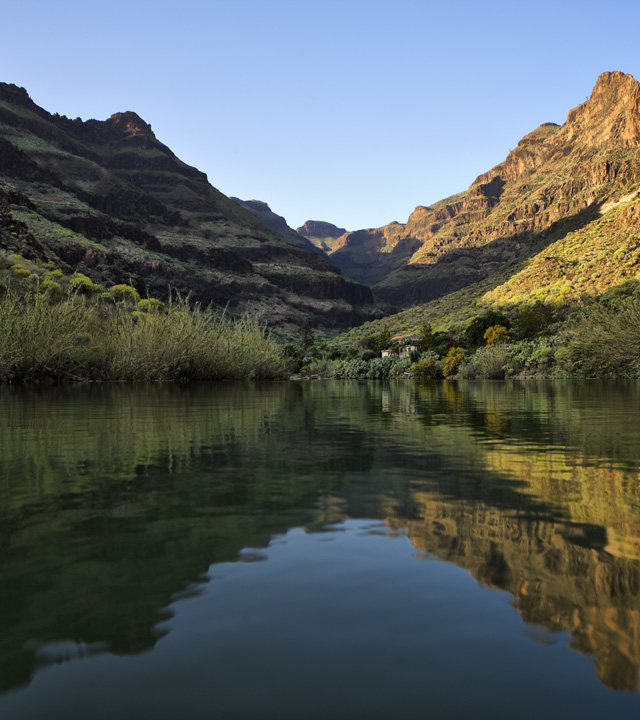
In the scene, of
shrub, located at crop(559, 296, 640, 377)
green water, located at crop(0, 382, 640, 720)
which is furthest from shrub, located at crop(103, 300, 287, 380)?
green water, located at crop(0, 382, 640, 720)

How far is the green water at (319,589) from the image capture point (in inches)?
92.6

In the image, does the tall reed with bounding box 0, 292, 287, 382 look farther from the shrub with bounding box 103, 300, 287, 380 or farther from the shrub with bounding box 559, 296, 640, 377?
the shrub with bounding box 559, 296, 640, 377

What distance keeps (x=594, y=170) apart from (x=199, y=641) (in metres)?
198

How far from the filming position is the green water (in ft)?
7.72

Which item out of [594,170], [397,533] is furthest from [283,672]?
[594,170]

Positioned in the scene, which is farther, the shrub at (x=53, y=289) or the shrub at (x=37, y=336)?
the shrub at (x=53, y=289)

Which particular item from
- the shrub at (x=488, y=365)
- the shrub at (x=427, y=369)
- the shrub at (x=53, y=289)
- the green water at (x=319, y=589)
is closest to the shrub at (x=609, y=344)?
the shrub at (x=488, y=365)

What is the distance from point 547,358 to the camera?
58.5 m

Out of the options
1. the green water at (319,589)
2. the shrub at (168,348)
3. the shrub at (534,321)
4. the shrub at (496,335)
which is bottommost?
the green water at (319,589)

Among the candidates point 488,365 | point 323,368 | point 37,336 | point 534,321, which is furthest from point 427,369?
point 37,336

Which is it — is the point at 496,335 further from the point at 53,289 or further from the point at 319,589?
the point at 319,589

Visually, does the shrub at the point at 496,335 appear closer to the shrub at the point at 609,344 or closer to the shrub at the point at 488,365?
the shrub at the point at 488,365

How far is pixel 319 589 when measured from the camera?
11.5ft

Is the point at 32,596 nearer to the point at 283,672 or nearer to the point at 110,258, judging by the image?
the point at 283,672
